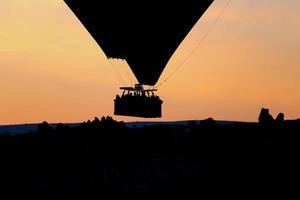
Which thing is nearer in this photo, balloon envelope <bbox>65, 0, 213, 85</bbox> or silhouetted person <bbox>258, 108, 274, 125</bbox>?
silhouetted person <bbox>258, 108, 274, 125</bbox>

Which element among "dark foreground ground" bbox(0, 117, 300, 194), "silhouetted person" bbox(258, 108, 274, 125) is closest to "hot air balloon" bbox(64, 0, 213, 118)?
"silhouetted person" bbox(258, 108, 274, 125)

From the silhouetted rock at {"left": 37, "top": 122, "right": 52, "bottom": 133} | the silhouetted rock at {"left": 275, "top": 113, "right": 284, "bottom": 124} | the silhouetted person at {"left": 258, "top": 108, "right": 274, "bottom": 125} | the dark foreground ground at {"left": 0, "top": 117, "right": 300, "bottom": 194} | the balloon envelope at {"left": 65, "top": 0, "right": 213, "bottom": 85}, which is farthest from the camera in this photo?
the balloon envelope at {"left": 65, "top": 0, "right": 213, "bottom": 85}

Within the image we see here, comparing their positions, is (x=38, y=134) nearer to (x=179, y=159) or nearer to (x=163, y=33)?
(x=179, y=159)

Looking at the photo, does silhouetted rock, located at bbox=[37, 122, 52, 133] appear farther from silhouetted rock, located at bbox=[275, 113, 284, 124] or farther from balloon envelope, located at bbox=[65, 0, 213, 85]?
balloon envelope, located at bbox=[65, 0, 213, 85]

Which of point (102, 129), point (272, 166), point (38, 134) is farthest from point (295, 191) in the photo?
point (38, 134)

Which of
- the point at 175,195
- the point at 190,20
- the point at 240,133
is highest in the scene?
the point at 190,20

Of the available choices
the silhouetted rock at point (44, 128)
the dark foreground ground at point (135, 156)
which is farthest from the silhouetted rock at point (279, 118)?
the silhouetted rock at point (44, 128)

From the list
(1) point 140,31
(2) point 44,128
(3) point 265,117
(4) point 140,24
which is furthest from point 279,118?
(1) point 140,31
